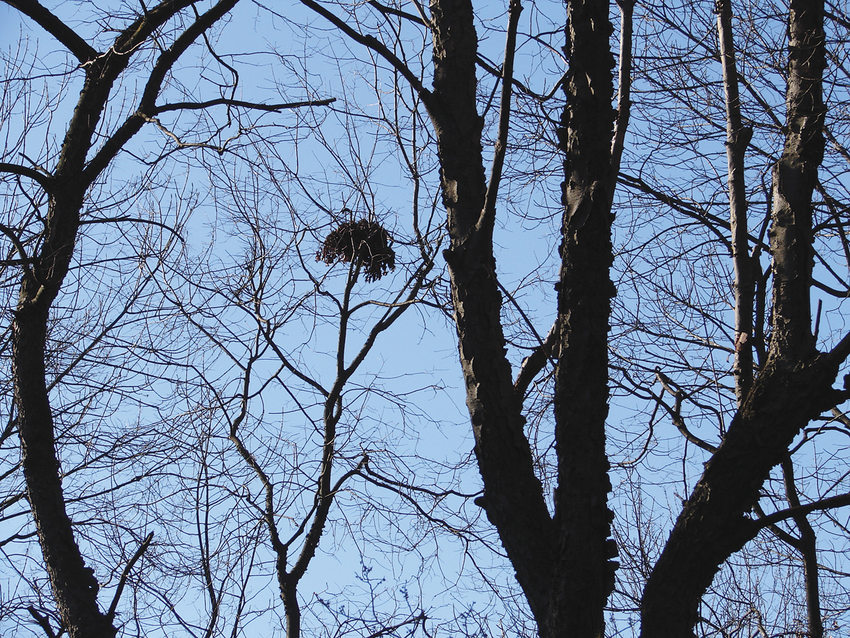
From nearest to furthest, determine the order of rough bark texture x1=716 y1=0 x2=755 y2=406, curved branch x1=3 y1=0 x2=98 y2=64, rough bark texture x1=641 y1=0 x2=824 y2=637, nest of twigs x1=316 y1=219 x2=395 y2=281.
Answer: rough bark texture x1=641 y1=0 x2=824 y2=637 < rough bark texture x1=716 y1=0 x2=755 y2=406 < curved branch x1=3 y1=0 x2=98 y2=64 < nest of twigs x1=316 y1=219 x2=395 y2=281

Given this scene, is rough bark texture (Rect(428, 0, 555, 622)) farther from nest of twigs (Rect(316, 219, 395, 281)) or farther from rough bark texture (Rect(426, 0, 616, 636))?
nest of twigs (Rect(316, 219, 395, 281))

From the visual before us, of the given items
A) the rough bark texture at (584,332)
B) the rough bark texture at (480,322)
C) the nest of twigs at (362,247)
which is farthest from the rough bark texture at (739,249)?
the nest of twigs at (362,247)

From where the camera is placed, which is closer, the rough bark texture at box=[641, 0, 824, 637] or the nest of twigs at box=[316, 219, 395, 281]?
the rough bark texture at box=[641, 0, 824, 637]

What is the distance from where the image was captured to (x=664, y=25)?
547 centimetres

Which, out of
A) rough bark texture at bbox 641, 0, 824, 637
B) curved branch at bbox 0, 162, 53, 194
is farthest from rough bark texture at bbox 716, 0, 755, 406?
curved branch at bbox 0, 162, 53, 194

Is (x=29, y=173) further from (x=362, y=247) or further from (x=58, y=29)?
(x=362, y=247)

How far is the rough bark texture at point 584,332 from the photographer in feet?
8.89

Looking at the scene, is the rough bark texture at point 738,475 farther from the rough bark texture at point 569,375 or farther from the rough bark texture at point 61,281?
the rough bark texture at point 61,281

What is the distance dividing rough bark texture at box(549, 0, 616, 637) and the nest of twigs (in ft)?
9.59

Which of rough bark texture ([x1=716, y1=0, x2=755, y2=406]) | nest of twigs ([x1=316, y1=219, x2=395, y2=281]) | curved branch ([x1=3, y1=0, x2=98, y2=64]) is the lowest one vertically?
rough bark texture ([x1=716, y1=0, x2=755, y2=406])

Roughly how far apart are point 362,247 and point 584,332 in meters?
3.29

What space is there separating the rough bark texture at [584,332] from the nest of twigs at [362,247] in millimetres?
2922

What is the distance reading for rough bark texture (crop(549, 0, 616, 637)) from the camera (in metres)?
2.71

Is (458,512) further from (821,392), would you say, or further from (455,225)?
(821,392)
